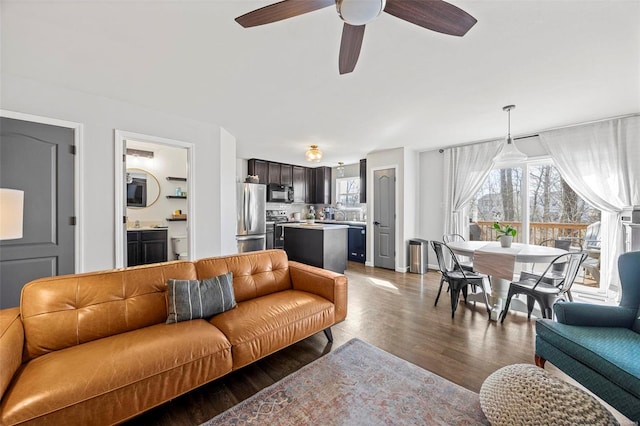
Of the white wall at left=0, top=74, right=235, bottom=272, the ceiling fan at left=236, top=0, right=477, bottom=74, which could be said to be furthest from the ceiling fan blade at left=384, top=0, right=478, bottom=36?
the white wall at left=0, top=74, right=235, bottom=272

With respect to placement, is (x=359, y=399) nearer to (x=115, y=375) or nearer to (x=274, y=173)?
(x=115, y=375)

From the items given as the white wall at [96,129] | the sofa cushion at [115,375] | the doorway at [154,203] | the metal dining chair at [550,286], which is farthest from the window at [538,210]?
the doorway at [154,203]

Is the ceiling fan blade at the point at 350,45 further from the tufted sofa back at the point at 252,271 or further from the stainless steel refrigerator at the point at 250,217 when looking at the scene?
the stainless steel refrigerator at the point at 250,217

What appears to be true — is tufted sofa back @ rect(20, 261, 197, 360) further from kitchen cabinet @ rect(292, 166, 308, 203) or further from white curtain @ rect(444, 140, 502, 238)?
kitchen cabinet @ rect(292, 166, 308, 203)

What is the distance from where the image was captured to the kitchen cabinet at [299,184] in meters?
7.11

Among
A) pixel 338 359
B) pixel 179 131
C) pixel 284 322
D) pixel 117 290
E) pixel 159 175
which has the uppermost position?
pixel 179 131

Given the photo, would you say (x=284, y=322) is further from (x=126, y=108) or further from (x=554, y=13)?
(x=126, y=108)

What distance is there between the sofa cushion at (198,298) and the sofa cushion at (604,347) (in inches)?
90.5

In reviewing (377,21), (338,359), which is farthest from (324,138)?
(338,359)

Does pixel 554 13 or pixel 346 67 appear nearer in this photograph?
pixel 554 13

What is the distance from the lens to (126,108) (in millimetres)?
3094

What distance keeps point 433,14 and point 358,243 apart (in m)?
4.98

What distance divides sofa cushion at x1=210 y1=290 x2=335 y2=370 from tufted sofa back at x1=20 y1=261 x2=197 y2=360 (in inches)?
19.3

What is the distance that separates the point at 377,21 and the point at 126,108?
9.99ft
